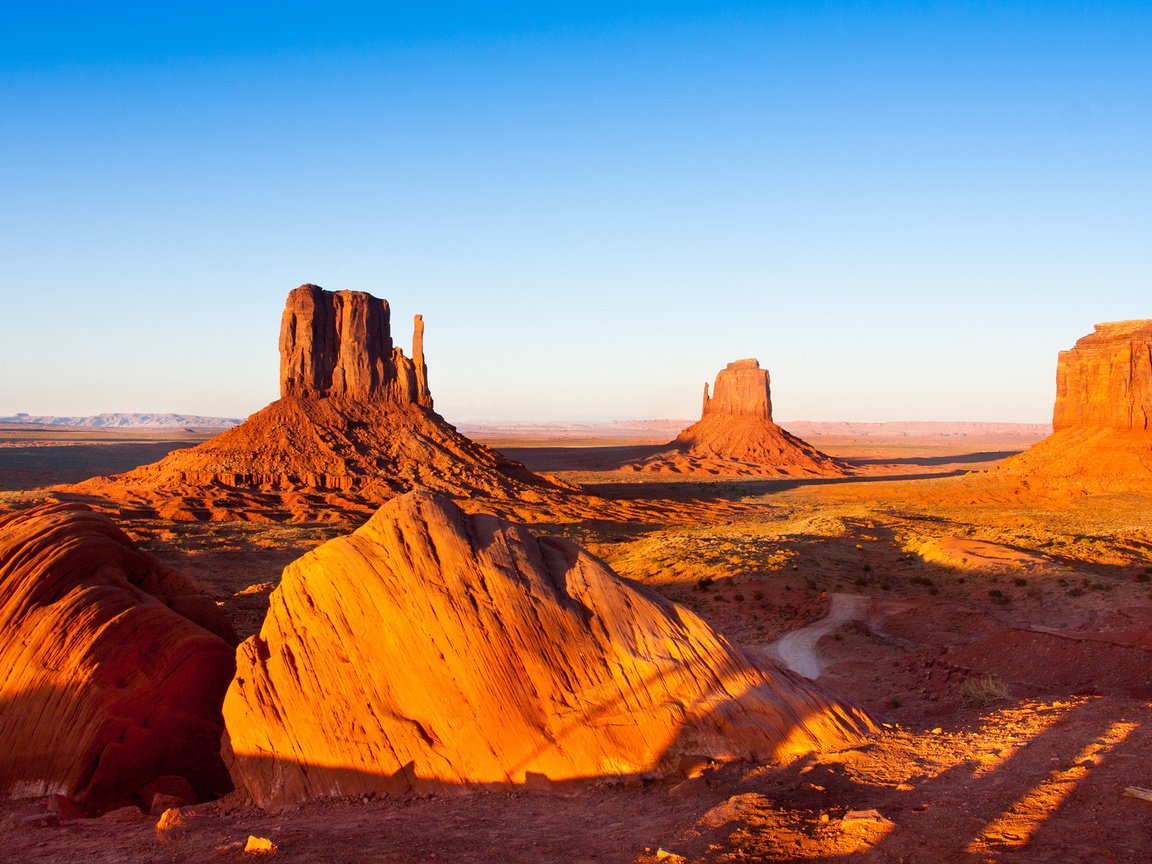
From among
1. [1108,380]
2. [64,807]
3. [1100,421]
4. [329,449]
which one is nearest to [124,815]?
[64,807]

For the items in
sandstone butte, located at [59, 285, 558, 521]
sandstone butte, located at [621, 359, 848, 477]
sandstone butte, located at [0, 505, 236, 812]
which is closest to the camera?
sandstone butte, located at [0, 505, 236, 812]

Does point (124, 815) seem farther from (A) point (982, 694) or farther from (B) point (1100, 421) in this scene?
(B) point (1100, 421)

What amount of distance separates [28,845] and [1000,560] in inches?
991

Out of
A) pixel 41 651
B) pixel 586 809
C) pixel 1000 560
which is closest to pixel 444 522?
pixel 586 809

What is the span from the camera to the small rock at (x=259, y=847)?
21.4ft

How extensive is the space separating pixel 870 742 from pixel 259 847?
6678mm

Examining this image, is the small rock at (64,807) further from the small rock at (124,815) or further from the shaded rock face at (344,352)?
the shaded rock face at (344,352)

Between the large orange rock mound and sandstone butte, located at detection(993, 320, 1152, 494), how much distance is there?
57560 millimetres

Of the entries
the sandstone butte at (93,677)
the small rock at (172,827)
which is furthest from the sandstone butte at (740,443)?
the small rock at (172,827)

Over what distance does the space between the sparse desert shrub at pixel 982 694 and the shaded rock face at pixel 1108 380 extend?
60.5 m

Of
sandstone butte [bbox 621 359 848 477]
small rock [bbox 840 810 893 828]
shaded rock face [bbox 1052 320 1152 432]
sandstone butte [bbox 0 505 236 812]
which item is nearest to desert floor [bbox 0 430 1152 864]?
small rock [bbox 840 810 893 828]

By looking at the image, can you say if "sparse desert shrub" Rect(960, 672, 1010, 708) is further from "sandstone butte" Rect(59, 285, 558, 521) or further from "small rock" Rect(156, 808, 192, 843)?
"sandstone butte" Rect(59, 285, 558, 521)

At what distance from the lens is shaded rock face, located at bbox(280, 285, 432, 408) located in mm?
51844

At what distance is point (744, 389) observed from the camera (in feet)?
361
